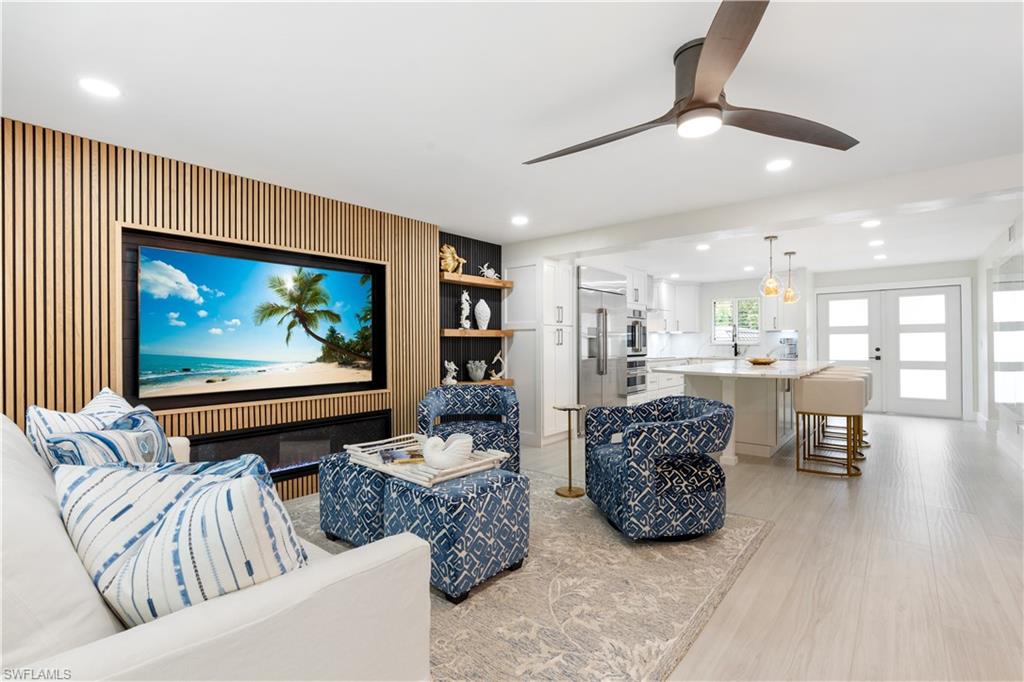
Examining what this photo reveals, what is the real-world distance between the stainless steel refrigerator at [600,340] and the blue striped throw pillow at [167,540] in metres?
5.18

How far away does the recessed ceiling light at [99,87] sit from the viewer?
2186mm

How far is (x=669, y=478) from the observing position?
2709 mm

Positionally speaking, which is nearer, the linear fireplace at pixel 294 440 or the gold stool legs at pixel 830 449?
the linear fireplace at pixel 294 440

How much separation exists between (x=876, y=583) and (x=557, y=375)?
364 cm

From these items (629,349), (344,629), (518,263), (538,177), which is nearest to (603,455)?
(538,177)

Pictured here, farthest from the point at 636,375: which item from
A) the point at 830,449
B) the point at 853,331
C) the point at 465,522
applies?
the point at 465,522

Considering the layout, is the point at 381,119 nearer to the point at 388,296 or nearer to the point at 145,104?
the point at 145,104

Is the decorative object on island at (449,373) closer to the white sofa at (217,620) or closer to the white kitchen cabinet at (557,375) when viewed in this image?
the white kitchen cabinet at (557,375)

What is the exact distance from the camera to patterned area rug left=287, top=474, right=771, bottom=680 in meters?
1.79

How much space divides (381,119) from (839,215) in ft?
11.2

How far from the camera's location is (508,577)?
2404 mm

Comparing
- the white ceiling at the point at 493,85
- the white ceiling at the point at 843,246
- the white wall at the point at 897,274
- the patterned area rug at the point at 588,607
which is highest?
the white ceiling at the point at 493,85

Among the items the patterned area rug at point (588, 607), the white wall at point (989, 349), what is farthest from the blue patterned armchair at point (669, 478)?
the white wall at point (989, 349)

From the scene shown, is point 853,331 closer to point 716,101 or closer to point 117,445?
point 716,101
